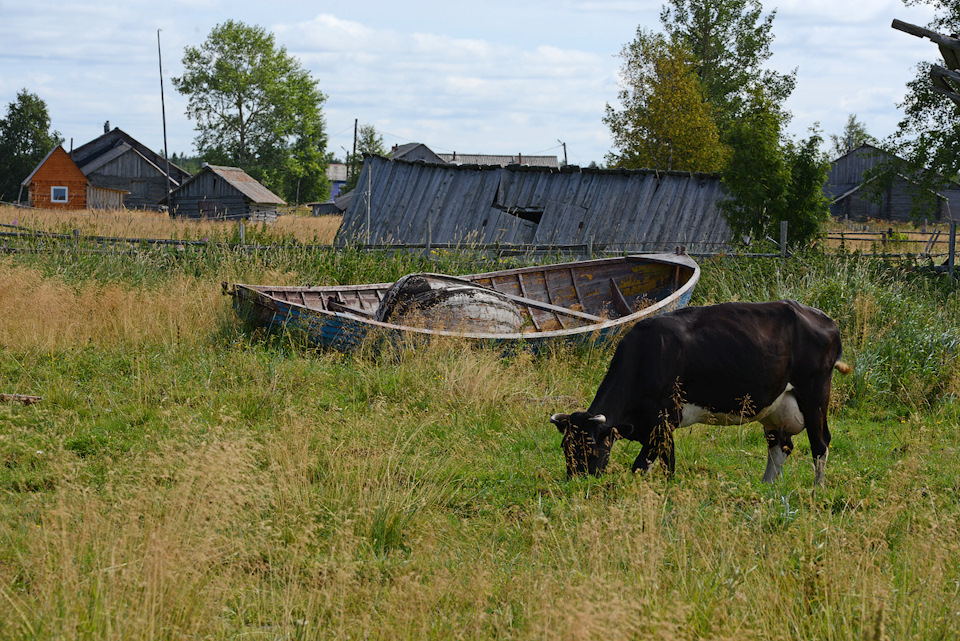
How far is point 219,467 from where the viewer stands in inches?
160

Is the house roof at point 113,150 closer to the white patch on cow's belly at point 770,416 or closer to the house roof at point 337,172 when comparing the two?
the house roof at point 337,172

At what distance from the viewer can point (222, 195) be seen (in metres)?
47.1

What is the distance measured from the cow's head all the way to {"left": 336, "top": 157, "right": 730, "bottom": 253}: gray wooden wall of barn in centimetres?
1272

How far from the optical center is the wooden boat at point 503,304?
9.25 m

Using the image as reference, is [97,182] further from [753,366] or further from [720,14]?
[753,366]

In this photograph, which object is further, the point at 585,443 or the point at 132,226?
the point at 132,226

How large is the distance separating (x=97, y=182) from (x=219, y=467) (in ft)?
179

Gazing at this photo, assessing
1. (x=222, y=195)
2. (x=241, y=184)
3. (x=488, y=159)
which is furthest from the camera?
(x=488, y=159)

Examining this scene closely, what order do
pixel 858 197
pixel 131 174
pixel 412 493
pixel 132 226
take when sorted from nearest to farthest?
pixel 412 493
pixel 132 226
pixel 858 197
pixel 131 174

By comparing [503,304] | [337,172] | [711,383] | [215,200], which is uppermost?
[337,172]

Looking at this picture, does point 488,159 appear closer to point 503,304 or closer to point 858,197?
point 858,197

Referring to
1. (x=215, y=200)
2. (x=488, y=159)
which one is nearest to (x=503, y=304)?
(x=215, y=200)

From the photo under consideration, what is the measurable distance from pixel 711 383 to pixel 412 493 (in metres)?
2.20

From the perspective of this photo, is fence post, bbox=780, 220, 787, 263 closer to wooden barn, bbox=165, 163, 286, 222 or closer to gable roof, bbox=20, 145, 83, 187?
wooden barn, bbox=165, 163, 286, 222
